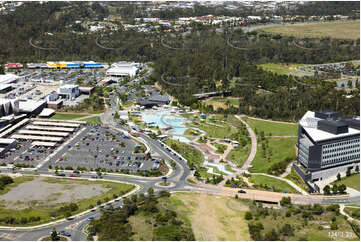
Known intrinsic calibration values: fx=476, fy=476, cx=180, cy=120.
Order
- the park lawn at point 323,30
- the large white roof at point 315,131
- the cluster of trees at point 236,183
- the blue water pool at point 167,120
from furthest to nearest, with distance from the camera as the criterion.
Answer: the park lawn at point 323,30 < the blue water pool at point 167,120 < the large white roof at point 315,131 < the cluster of trees at point 236,183

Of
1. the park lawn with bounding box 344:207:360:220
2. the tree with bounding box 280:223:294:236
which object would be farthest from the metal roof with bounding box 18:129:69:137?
the park lawn with bounding box 344:207:360:220

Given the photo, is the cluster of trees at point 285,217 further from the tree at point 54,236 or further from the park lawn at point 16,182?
the park lawn at point 16,182

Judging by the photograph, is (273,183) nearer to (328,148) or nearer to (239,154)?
(328,148)

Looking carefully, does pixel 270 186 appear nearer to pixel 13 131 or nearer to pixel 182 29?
pixel 13 131

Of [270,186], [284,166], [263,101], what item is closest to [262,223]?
Result: [270,186]

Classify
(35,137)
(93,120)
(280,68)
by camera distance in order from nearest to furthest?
(35,137)
(93,120)
(280,68)

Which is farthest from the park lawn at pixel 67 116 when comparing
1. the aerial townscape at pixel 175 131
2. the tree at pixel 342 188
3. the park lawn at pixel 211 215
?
the tree at pixel 342 188

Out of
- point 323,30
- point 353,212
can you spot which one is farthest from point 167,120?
point 323,30
